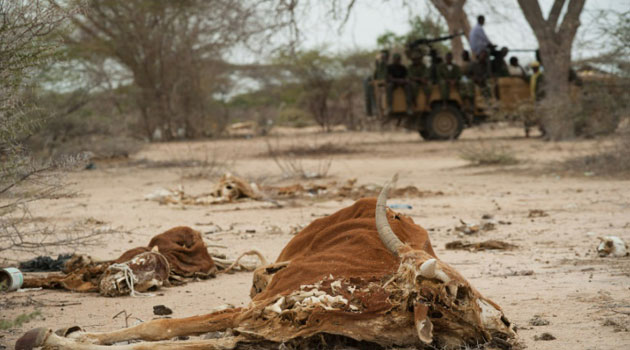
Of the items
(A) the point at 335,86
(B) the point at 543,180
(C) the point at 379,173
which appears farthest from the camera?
(A) the point at 335,86

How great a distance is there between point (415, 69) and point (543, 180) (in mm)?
8216

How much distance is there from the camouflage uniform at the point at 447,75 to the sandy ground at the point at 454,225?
2831 millimetres

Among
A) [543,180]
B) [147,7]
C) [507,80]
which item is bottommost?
[543,180]

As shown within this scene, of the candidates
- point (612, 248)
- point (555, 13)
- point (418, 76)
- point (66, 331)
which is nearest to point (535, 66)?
point (555, 13)

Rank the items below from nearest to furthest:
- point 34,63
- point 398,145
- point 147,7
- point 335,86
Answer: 1. point 34,63
2. point 398,145
3. point 147,7
4. point 335,86

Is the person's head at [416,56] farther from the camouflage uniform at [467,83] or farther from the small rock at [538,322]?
the small rock at [538,322]

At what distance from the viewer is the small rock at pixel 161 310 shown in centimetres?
384

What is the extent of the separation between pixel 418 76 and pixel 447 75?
0.69 metres

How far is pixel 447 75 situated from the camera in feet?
60.0

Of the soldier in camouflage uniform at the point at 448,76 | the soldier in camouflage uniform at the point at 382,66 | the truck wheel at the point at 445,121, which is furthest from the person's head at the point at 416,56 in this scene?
the truck wheel at the point at 445,121

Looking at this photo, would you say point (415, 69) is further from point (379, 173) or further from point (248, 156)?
point (379, 173)

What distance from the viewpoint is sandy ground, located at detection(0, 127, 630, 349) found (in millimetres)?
3645

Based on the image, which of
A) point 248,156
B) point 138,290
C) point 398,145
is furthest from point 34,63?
point 398,145

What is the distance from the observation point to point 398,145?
1912cm
